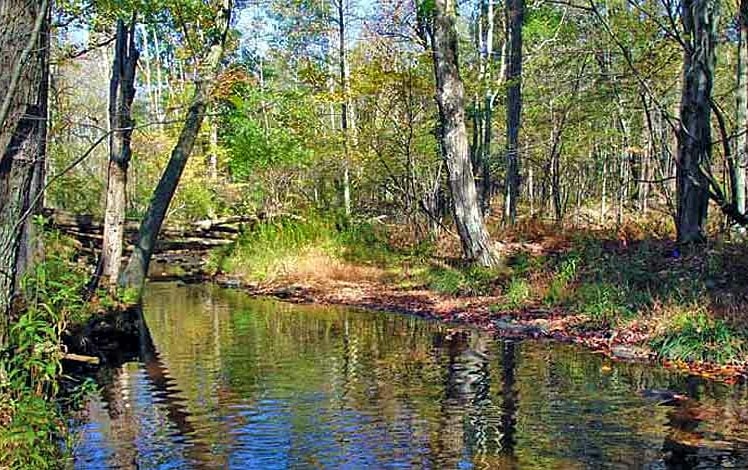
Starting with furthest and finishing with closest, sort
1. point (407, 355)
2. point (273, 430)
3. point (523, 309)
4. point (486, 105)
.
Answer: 1. point (486, 105)
2. point (523, 309)
3. point (407, 355)
4. point (273, 430)

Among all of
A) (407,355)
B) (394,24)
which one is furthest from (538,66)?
(407,355)

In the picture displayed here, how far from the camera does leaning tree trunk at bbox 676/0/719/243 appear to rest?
38.3ft

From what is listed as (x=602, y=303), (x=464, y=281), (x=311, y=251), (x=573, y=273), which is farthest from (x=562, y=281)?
(x=311, y=251)

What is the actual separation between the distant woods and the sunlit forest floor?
68 centimetres

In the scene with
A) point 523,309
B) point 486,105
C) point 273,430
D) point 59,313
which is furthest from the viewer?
point 486,105

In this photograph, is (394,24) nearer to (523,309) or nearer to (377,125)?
(377,125)

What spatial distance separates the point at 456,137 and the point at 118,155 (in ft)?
19.2

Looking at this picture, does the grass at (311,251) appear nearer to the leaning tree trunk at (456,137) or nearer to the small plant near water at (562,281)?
the leaning tree trunk at (456,137)

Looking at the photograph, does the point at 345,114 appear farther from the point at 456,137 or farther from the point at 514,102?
the point at 456,137

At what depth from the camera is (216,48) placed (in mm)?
13953

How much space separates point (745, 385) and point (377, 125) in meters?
13.0

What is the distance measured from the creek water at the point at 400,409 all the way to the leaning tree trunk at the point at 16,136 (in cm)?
162

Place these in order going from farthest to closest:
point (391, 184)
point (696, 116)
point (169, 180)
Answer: point (391, 184)
point (169, 180)
point (696, 116)

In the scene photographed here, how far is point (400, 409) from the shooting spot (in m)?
6.89
